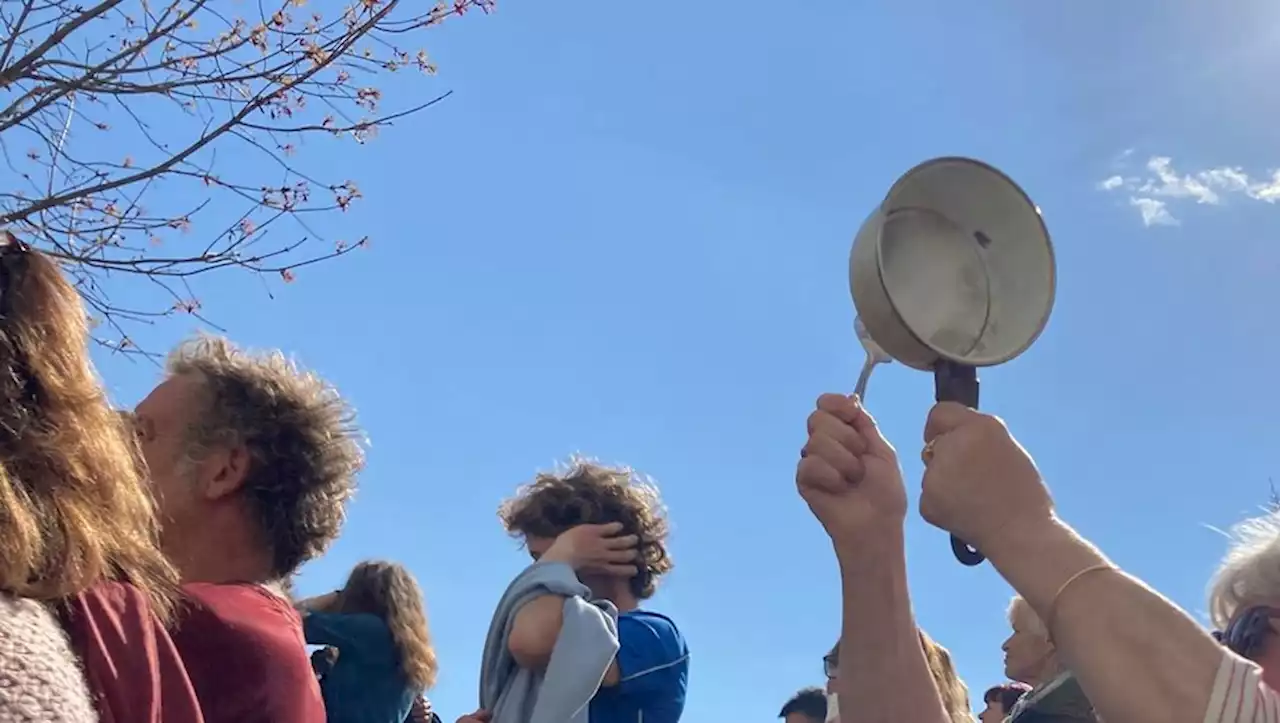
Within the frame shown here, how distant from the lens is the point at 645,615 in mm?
3143

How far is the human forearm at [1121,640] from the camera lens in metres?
1.13

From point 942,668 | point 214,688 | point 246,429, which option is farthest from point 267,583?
point 942,668

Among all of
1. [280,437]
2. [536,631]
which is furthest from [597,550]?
[280,437]

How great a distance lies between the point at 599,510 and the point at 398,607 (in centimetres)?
66

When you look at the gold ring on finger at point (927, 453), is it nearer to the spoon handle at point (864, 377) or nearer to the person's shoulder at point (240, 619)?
the spoon handle at point (864, 377)

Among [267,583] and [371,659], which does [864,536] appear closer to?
[267,583]

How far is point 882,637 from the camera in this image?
1646mm

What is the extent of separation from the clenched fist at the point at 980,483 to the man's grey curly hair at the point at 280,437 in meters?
1.63

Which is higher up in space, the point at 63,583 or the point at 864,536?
the point at 864,536

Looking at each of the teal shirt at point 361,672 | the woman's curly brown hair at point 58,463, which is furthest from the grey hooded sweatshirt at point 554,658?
the woman's curly brown hair at point 58,463

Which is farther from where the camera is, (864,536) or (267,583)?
(267,583)

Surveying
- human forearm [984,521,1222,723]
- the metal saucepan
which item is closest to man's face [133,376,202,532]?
the metal saucepan

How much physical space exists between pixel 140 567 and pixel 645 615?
162cm

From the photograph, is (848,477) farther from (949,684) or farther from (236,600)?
(949,684)
